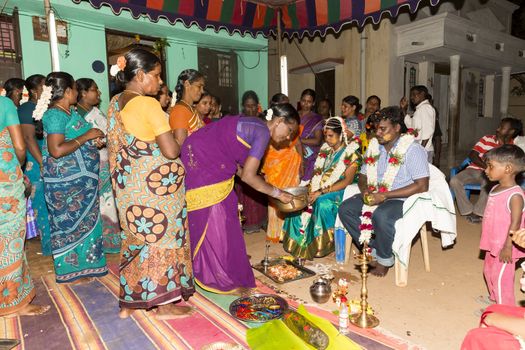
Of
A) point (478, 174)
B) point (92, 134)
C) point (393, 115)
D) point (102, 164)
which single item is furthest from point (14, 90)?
point (478, 174)

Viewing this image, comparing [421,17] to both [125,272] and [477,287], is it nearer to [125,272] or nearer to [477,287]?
[477,287]

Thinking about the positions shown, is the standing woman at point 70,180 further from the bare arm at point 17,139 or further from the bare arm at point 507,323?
the bare arm at point 507,323

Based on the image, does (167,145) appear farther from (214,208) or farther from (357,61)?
(357,61)

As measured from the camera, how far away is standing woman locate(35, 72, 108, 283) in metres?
3.50

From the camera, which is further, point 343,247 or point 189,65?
point 189,65

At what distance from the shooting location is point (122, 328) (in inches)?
116

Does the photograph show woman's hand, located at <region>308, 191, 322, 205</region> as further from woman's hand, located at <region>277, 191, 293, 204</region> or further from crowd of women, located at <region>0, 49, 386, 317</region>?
woman's hand, located at <region>277, 191, 293, 204</region>

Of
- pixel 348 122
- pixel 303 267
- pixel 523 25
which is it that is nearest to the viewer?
pixel 303 267

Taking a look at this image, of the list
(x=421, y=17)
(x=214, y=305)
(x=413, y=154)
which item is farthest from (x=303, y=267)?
(x=421, y=17)

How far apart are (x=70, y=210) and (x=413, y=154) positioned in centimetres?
347

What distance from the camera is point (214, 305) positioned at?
3336mm

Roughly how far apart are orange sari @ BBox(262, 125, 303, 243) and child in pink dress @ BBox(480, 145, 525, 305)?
241 centimetres

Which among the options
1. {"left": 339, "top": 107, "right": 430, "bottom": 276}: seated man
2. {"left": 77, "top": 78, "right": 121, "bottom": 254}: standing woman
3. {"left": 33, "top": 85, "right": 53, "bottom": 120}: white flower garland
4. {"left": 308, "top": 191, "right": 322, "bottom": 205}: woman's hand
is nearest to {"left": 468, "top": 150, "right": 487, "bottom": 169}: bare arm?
{"left": 339, "top": 107, "right": 430, "bottom": 276}: seated man

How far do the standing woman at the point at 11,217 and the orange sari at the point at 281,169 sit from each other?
2853mm
